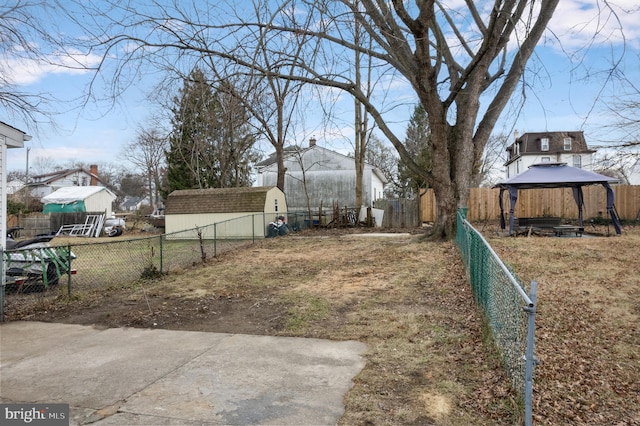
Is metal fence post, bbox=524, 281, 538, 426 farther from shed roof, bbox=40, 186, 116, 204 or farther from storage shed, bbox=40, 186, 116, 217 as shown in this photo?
shed roof, bbox=40, 186, 116, 204

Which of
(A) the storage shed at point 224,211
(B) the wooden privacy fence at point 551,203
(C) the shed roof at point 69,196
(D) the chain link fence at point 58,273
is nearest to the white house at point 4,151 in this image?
(D) the chain link fence at point 58,273

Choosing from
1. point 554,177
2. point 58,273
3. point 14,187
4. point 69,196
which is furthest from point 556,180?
point 14,187

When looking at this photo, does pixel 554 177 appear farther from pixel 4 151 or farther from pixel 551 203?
pixel 4 151

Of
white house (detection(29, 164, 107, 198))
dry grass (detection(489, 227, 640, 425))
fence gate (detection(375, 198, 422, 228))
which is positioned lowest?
dry grass (detection(489, 227, 640, 425))

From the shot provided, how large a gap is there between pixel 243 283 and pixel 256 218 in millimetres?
12533

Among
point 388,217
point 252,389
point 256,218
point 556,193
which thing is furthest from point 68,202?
point 252,389

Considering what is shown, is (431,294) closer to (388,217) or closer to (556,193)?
(388,217)

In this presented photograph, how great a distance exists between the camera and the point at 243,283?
9.48 metres

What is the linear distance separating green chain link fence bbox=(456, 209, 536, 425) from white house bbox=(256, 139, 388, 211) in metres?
29.1

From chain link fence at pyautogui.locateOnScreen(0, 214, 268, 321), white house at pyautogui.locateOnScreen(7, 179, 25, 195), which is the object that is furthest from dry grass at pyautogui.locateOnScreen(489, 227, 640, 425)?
white house at pyautogui.locateOnScreen(7, 179, 25, 195)

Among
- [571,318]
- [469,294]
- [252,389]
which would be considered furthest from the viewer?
[469,294]

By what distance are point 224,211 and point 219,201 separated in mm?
761

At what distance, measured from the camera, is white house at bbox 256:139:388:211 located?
34781 mm

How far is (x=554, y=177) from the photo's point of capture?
16375mm
